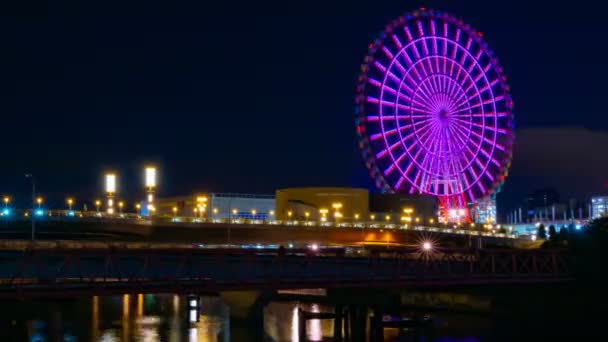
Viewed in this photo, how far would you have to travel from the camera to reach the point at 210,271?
55.2 m

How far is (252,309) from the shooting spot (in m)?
76.4

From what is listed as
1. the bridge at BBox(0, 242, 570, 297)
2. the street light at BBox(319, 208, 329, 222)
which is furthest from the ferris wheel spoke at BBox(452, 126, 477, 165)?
the street light at BBox(319, 208, 329, 222)

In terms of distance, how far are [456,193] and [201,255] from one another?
230 feet

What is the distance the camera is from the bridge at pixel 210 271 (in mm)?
47062

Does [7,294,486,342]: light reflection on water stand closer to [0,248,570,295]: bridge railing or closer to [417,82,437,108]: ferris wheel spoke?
[0,248,570,295]: bridge railing

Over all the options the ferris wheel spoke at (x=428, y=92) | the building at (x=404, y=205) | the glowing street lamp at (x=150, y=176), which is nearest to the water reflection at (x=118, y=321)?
the glowing street lamp at (x=150, y=176)

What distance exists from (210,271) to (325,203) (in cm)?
12183

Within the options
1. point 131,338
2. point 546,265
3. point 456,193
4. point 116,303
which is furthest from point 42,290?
point 456,193

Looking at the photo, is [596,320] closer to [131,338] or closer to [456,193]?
[131,338]

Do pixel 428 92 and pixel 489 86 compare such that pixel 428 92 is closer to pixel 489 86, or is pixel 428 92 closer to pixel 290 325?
pixel 489 86

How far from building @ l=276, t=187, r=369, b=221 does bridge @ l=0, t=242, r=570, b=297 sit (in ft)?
349

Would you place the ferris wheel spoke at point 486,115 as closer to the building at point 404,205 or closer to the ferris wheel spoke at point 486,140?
the ferris wheel spoke at point 486,140

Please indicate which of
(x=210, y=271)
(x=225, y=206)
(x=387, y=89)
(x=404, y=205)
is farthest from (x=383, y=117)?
(x=225, y=206)

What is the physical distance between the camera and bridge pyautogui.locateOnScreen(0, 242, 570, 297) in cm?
4706
